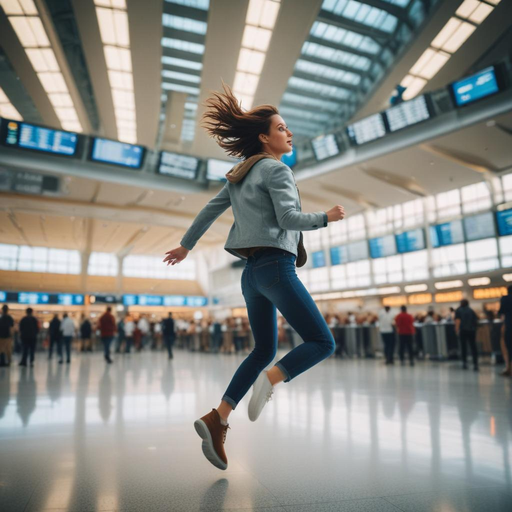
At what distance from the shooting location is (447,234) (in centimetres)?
1891

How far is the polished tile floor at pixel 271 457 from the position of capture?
60.3 inches

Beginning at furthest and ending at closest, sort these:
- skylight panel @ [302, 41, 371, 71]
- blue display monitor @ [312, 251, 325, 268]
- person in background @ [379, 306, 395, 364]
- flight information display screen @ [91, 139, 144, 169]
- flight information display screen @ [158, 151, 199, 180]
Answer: blue display monitor @ [312, 251, 325, 268]
flight information display screen @ [158, 151, 199, 180]
skylight panel @ [302, 41, 371, 71]
flight information display screen @ [91, 139, 144, 169]
person in background @ [379, 306, 395, 364]

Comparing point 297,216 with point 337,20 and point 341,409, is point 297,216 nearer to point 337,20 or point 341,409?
point 341,409

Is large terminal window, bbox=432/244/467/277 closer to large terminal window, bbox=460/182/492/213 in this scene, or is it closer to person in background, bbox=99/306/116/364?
large terminal window, bbox=460/182/492/213

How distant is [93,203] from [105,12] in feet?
31.7

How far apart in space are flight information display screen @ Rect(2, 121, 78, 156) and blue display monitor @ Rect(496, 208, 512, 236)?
15.9 m

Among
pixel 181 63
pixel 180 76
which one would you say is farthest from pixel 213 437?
pixel 180 76

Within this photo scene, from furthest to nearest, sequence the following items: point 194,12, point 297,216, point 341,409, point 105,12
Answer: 1. point 194,12
2. point 105,12
3. point 341,409
4. point 297,216

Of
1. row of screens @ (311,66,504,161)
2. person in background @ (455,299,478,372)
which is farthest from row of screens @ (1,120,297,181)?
person in background @ (455,299,478,372)

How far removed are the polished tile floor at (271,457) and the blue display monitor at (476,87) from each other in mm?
9215

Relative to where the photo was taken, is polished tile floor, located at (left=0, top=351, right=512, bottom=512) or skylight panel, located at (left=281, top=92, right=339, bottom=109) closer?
polished tile floor, located at (left=0, top=351, right=512, bottom=512)

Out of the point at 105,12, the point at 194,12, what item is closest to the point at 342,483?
the point at 105,12

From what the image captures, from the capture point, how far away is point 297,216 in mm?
1706

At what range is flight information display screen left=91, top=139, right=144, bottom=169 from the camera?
→ 43.9 ft
